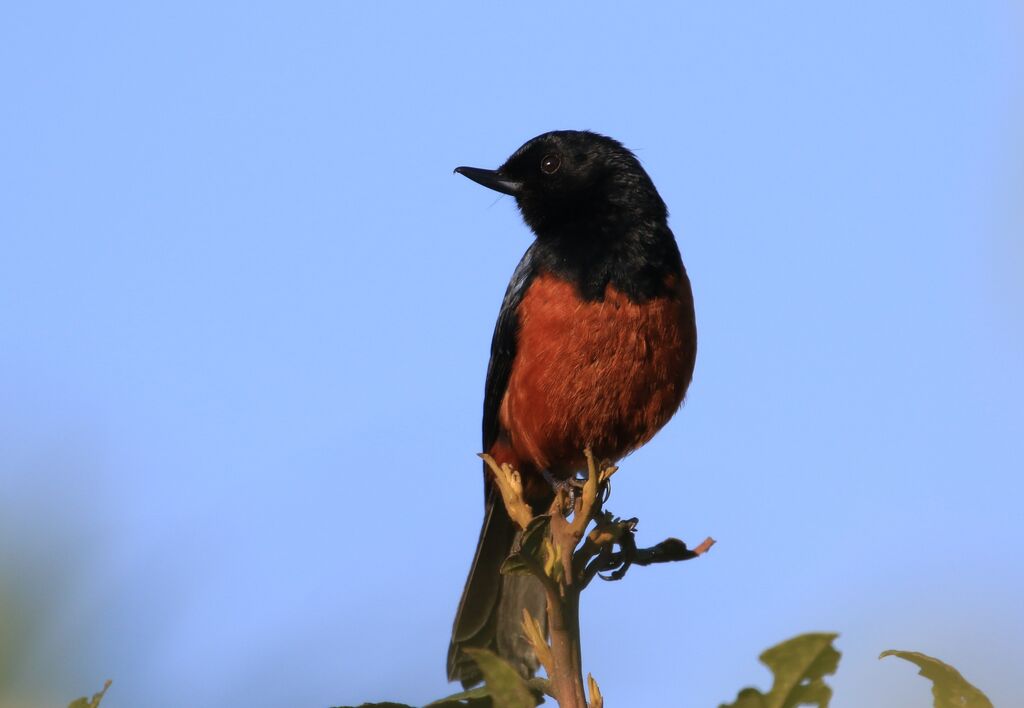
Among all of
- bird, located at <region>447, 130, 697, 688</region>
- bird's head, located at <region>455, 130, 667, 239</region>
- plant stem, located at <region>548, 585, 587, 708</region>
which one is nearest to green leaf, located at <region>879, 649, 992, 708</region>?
plant stem, located at <region>548, 585, 587, 708</region>

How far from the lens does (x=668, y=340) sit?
4.98 meters

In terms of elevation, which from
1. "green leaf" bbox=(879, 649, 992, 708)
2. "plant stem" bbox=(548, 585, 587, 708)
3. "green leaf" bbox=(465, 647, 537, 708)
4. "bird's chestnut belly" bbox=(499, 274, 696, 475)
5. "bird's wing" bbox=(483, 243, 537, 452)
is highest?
"bird's wing" bbox=(483, 243, 537, 452)

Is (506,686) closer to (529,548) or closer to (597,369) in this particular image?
(529,548)

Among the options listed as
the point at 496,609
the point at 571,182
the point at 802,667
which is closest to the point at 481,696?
the point at 802,667

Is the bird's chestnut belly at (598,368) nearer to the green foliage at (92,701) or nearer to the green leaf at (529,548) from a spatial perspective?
the green leaf at (529,548)

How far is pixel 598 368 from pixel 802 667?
3277 millimetres

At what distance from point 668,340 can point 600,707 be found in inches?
129

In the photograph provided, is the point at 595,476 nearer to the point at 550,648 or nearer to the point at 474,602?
the point at 550,648

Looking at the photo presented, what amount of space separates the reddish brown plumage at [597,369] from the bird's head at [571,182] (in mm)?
469

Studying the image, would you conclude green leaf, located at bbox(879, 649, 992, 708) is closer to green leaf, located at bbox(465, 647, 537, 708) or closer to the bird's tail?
green leaf, located at bbox(465, 647, 537, 708)

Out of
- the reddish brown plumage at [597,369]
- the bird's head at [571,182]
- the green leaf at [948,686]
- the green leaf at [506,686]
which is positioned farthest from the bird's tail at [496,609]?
the green leaf at [948,686]

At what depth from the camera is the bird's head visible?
18.0ft

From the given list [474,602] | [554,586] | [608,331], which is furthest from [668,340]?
[554,586]

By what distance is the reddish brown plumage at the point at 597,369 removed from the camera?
487cm
